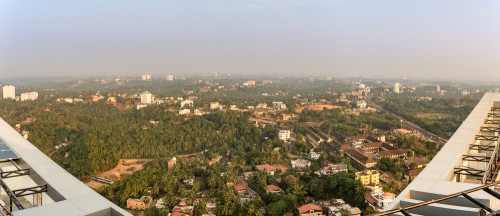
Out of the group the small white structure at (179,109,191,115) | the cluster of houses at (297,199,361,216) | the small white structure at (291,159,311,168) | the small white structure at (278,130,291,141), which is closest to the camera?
the cluster of houses at (297,199,361,216)

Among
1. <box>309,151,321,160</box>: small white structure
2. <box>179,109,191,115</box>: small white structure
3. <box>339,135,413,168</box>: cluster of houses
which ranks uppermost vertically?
<box>179,109,191,115</box>: small white structure

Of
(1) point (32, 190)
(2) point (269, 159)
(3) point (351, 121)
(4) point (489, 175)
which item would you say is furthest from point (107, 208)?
(3) point (351, 121)

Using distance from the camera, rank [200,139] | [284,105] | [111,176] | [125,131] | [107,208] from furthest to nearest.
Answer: [284,105]
[125,131]
[200,139]
[111,176]
[107,208]

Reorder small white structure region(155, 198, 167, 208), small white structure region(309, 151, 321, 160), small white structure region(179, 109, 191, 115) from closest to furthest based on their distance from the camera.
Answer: small white structure region(155, 198, 167, 208)
small white structure region(309, 151, 321, 160)
small white structure region(179, 109, 191, 115)

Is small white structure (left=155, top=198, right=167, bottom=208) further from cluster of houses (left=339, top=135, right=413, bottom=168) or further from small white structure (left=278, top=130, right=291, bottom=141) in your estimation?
small white structure (left=278, top=130, right=291, bottom=141)

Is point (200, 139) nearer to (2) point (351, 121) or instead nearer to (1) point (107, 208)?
(2) point (351, 121)

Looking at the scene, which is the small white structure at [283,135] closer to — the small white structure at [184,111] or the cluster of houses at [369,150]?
the cluster of houses at [369,150]

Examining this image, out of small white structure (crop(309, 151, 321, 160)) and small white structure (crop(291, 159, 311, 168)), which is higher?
small white structure (crop(309, 151, 321, 160))

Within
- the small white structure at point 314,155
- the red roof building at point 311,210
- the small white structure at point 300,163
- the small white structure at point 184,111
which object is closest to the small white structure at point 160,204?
the red roof building at point 311,210

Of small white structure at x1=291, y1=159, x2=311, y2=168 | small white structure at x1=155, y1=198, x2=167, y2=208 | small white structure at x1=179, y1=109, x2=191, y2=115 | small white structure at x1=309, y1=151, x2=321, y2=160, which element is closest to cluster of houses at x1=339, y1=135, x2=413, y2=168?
small white structure at x1=309, y1=151, x2=321, y2=160

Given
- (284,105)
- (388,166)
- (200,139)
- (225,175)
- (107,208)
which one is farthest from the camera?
(284,105)

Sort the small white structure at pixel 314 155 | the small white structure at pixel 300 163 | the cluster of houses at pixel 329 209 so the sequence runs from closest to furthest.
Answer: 1. the cluster of houses at pixel 329 209
2. the small white structure at pixel 300 163
3. the small white structure at pixel 314 155
